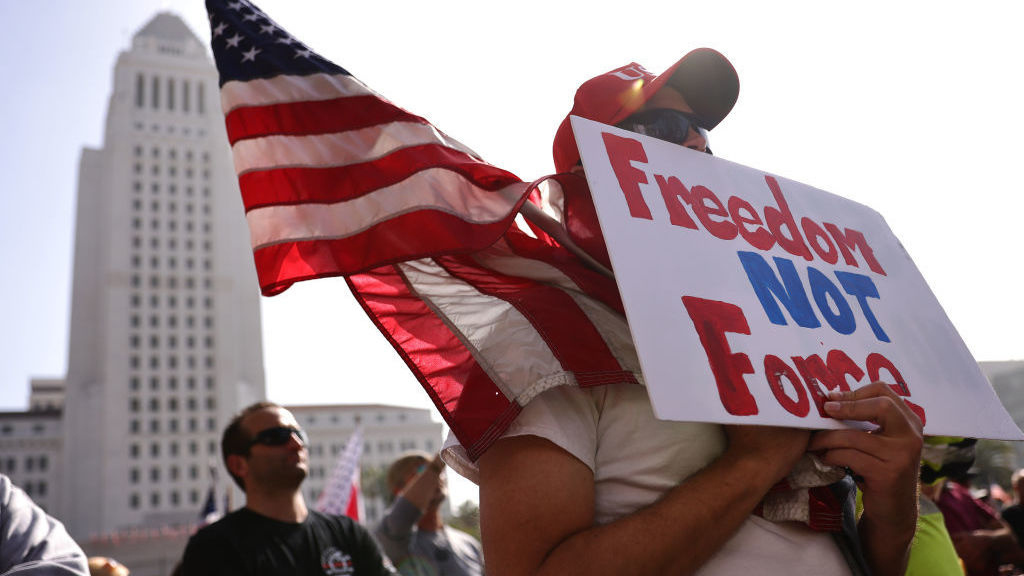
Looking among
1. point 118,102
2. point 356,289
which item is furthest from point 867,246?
point 118,102

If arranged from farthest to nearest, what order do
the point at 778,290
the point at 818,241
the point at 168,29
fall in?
1. the point at 168,29
2. the point at 818,241
3. the point at 778,290

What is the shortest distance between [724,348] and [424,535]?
4108mm

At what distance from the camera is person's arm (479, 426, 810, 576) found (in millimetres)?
1152

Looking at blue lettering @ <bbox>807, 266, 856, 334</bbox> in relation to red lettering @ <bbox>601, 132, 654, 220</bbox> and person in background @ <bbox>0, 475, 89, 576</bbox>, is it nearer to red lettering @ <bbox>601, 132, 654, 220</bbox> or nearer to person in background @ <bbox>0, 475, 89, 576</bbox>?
red lettering @ <bbox>601, 132, 654, 220</bbox>

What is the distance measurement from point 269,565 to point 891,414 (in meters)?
2.56

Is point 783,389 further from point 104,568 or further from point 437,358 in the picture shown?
point 104,568

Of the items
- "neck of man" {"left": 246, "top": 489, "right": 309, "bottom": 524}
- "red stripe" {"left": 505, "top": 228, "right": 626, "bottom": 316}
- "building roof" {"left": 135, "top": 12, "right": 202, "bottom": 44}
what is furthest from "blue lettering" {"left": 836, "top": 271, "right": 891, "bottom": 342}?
"building roof" {"left": 135, "top": 12, "right": 202, "bottom": 44}

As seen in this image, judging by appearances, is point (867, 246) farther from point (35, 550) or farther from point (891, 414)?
point (35, 550)

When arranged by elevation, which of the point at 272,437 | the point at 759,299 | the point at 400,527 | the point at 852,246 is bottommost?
the point at 400,527

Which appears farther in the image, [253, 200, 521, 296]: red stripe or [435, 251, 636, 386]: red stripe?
[253, 200, 521, 296]: red stripe

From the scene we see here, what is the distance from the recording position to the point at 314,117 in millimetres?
1706

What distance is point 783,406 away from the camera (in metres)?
1.25

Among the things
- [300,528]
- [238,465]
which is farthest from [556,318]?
[238,465]

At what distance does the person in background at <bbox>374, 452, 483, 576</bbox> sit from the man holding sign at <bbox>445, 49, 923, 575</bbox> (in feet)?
11.1
